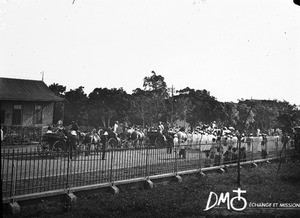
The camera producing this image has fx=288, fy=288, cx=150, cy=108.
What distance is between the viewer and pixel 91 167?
1119 centimetres

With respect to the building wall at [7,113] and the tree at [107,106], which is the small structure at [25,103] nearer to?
the building wall at [7,113]

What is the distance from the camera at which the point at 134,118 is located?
53.2 m

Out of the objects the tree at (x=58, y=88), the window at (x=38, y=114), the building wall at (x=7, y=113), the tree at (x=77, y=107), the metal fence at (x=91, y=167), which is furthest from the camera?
the tree at (x=58, y=88)

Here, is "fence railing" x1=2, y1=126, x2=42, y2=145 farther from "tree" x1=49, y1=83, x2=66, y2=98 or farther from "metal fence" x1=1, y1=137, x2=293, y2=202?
"tree" x1=49, y1=83, x2=66, y2=98

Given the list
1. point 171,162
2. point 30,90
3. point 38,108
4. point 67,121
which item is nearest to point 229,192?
point 171,162

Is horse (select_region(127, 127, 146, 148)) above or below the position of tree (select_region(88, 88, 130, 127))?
below

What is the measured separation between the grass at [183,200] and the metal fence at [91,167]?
0.60 meters

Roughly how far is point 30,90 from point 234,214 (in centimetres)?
2580

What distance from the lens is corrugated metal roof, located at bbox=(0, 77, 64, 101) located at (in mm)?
25405

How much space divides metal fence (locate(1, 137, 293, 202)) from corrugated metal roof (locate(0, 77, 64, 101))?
1328 centimetres

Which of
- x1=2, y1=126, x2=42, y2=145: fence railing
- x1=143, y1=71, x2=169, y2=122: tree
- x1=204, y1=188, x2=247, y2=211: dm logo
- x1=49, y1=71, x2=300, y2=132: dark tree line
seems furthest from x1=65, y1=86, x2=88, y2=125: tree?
x1=204, y1=188, x2=247, y2=211: dm logo

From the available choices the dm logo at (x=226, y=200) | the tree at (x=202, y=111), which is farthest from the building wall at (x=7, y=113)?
the tree at (x=202, y=111)

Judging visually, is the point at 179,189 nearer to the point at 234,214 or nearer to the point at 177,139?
the point at 234,214

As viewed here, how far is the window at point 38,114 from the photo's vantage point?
2711 cm
